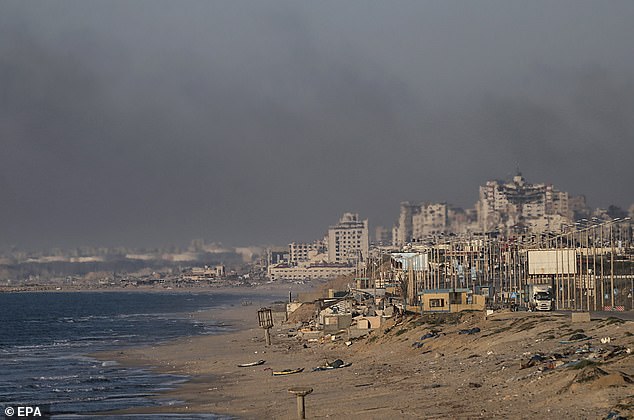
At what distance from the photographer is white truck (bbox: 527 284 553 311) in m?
56.5

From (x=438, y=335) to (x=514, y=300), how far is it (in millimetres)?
19364

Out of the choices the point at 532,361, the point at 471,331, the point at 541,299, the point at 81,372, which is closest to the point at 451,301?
the point at 541,299

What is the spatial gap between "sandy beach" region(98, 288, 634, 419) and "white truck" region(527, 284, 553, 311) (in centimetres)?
481

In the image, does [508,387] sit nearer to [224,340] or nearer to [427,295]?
[427,295]

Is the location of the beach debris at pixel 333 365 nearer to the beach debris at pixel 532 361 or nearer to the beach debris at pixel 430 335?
the beach debris at pixel 430 335

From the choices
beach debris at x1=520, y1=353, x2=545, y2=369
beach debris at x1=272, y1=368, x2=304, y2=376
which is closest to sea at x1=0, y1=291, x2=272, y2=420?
beach debris at x1=272, y1=368, x2=304, y2=376

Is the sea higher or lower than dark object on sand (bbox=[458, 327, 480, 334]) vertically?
lower

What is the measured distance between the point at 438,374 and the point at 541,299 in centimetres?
2473

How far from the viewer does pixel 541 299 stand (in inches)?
2242

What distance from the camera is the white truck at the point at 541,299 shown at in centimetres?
5650

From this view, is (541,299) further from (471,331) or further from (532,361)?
(532,361)

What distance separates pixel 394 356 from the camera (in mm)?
43094

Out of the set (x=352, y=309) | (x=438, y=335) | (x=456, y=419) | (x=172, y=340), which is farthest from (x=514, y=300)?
(x=456, y=419)

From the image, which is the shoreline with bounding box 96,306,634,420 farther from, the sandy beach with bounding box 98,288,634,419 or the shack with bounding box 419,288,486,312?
the shack with bounding box 419,288,486,312
